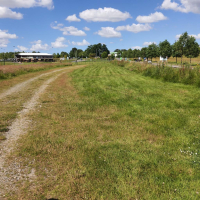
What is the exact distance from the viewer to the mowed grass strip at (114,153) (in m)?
3.17

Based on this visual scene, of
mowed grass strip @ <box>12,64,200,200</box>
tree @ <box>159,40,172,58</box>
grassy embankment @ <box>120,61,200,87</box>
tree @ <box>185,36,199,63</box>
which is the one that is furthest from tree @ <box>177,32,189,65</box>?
mowed grass strip @ <box>12,64,200,200</box>

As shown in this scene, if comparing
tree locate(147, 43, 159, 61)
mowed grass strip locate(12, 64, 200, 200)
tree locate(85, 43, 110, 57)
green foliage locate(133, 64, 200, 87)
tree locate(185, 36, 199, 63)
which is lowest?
mowed grass strip locate(12, 64, 200, 200)

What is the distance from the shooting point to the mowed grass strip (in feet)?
10.4

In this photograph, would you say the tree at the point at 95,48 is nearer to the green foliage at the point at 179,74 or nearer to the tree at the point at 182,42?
the tree at the point at 182,42

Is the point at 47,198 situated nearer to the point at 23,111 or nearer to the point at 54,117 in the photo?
the point at 54,117

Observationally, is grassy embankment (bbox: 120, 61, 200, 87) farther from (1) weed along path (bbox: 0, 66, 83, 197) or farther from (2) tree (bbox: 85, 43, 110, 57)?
(2) tree (bbox: 85, 43, 110, 57)

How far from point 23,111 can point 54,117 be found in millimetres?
1666

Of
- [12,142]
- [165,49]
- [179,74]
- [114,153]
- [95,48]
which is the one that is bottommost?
[114,153]

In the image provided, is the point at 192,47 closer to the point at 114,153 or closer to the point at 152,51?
the point at 152,51

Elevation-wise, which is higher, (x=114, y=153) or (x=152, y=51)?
(x=152, y=51)

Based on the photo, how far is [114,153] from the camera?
4.31 m

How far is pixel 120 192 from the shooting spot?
3.11 m

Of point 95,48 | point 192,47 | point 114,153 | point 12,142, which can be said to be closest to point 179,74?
point 114,153

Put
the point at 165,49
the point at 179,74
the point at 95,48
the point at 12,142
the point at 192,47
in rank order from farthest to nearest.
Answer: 1. the point at 95,48
2. the point at 165,49
3. the point at 192,47
4. the point at 179,74
5. the point at 12,142
